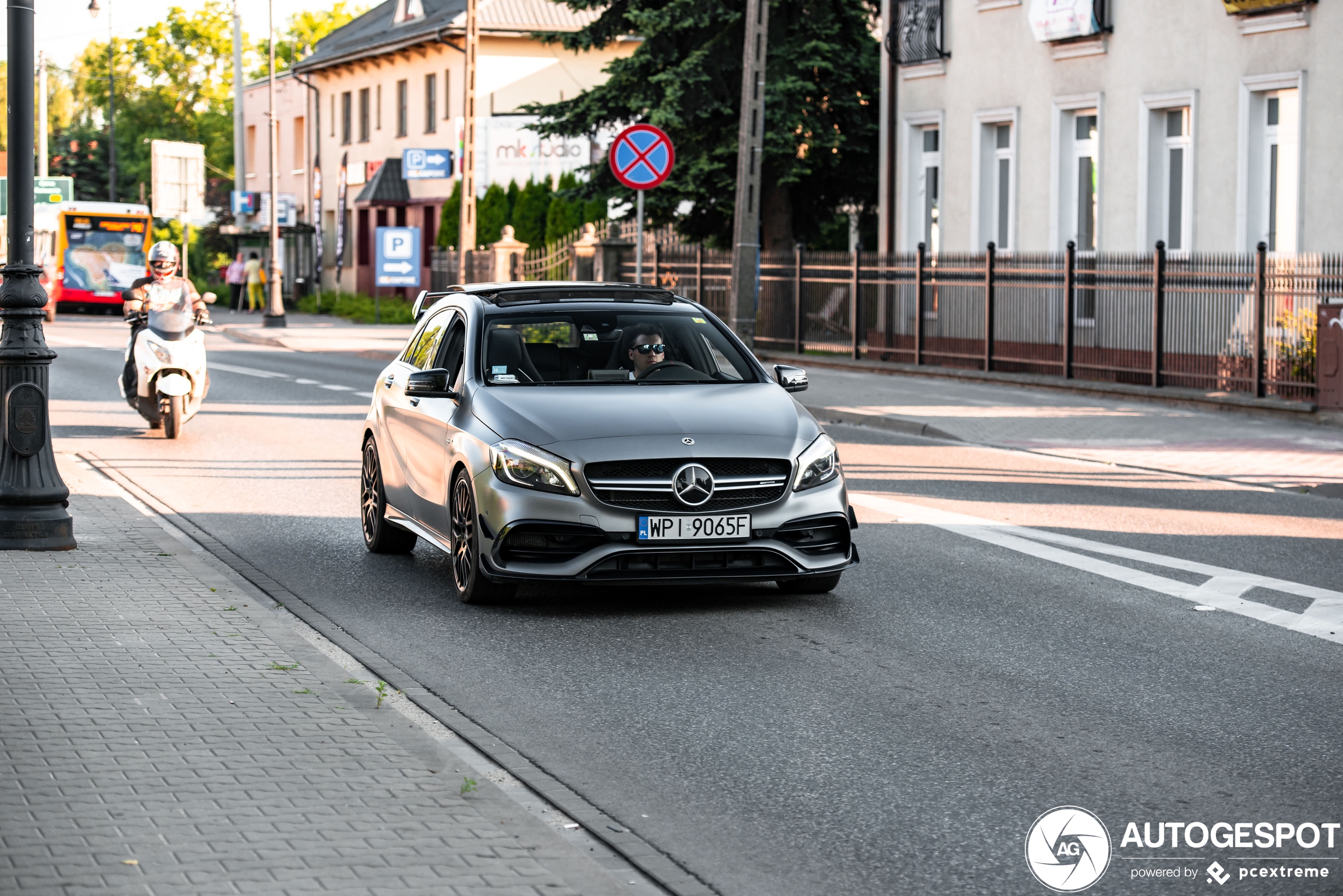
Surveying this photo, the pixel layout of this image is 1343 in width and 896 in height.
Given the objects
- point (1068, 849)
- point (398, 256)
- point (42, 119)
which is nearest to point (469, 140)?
point (398, 256)

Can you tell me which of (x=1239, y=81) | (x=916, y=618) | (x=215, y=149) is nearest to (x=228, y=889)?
(x=916, y=618)

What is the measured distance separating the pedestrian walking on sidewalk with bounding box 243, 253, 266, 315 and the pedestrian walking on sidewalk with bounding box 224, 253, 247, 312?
16 centimetres

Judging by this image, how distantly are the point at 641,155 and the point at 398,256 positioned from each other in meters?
18.7

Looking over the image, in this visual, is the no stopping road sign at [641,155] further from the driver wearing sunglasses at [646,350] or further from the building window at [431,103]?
the building window at [431,103]

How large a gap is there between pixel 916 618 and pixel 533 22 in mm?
45625

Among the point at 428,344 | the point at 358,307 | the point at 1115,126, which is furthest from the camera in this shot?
the point at 358,307

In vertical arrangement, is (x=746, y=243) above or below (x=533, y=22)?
below

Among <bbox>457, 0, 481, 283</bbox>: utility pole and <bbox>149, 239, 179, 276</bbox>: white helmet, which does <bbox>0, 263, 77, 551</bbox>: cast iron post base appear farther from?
<bbox>457, 0, 481, 283</bbox>: utility pole

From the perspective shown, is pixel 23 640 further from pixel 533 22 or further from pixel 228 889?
pixel 533 22

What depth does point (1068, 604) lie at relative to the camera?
9.16m

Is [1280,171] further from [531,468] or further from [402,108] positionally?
[402,108]

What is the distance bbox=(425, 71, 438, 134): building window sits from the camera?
54.4 m

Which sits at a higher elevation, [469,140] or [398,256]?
[469,140]

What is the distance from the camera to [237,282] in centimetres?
5966
